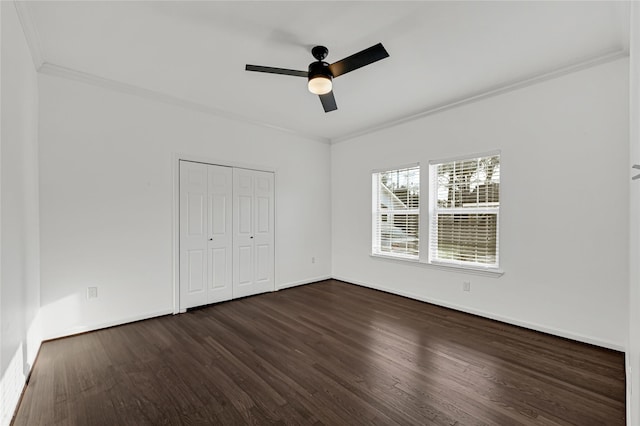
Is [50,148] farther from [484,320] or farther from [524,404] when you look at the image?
[484,320]

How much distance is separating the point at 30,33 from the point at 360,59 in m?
2.73

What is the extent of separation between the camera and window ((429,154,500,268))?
142 inches

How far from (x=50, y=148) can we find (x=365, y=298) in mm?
4240

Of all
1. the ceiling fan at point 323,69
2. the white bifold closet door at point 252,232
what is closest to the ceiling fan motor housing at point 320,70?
the ceiling fan at point 323,69

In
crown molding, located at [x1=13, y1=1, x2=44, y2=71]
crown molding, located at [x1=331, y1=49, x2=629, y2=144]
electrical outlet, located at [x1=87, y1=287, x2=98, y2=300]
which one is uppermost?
crown molding, located at [x1=13, y1=1, x2=44, y2=71]

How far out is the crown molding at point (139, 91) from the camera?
2990 mm

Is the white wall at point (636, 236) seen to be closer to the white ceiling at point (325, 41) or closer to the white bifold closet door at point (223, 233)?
the white ceiling at point (325, 41)

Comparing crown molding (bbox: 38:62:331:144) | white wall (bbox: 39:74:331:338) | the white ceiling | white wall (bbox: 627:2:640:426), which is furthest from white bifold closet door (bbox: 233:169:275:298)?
white wall (bbox: 627:2:640:426)

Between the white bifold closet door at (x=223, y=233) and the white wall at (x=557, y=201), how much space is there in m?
2.62

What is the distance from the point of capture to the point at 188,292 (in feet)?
12.9

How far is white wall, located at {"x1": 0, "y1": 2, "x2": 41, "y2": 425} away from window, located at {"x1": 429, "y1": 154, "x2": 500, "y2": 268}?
168 inches

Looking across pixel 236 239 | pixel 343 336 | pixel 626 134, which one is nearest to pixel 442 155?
pixel 626 134

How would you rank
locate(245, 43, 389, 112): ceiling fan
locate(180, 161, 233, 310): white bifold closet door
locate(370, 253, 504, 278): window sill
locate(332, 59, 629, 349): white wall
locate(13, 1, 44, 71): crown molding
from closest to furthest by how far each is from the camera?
locate(13, 1, 44, 71): crown molding
locate(245, 43, 389, 112): ceiling fan
locate(332, 59, 629, 349): white wall
locate(370, 253, 504, 278): window sill
locate(180, 161, 233, 310): white bifold closet door

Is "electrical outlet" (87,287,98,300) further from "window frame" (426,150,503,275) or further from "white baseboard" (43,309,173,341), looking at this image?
"window frame" (426,150,503,275)
